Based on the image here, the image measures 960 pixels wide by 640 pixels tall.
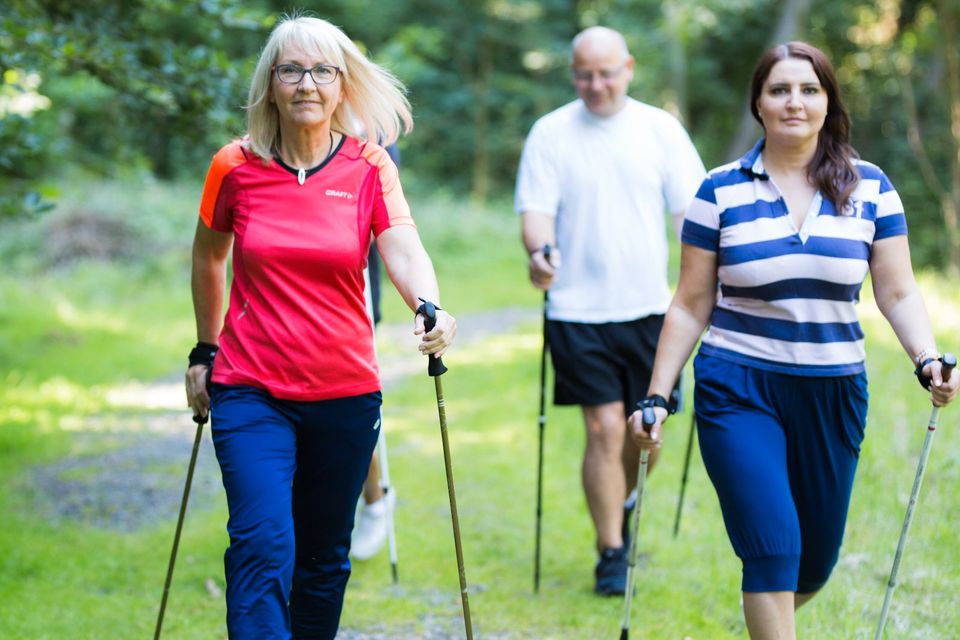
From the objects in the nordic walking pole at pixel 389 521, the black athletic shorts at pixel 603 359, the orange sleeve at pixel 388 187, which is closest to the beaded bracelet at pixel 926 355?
the orange sleeve at pixel 388 187

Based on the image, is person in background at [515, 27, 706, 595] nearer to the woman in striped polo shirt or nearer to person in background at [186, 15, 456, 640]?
the woman in striped polo shirt

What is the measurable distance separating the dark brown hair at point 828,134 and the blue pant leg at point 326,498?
1608 millimetres

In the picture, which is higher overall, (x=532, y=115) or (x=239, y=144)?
(x=532, y=115)

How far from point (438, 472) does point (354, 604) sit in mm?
2303

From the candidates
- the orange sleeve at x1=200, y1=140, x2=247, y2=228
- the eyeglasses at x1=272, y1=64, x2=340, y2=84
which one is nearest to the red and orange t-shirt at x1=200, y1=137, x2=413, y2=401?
the orange sleeve at x1=200, y1=140, x2=247, y2=228

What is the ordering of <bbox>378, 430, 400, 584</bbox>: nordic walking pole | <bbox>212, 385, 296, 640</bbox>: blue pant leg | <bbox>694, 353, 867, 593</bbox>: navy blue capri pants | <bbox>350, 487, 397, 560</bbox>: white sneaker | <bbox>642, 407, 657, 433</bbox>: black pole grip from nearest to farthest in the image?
<bbox>212, 385, 296, 640</bbox>: blue pant leg, <bbox>694, 353, 867, 593</bbox>: navy blue capri pants, <bbox>642, 407, 657, 433</bbox>: black pole grip, <bbox>378, 430, 400, 584</bbox>: nordic walking pole, <bbox>350, 487, 397, 560</bbox>: white sneaker

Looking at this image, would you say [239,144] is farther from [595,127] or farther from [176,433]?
[176,433]

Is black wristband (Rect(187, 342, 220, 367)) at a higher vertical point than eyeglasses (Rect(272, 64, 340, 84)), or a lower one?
lower

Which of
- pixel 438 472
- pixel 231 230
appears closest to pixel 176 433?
pixel 438 472

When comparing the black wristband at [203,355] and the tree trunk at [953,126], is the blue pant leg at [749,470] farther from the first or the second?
the tree trunk at [953,126]

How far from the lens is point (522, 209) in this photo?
5223mm

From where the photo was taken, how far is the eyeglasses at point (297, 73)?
3416 mm

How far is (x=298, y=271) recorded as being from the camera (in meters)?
3.32

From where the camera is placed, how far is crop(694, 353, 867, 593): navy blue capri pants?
335 cm
